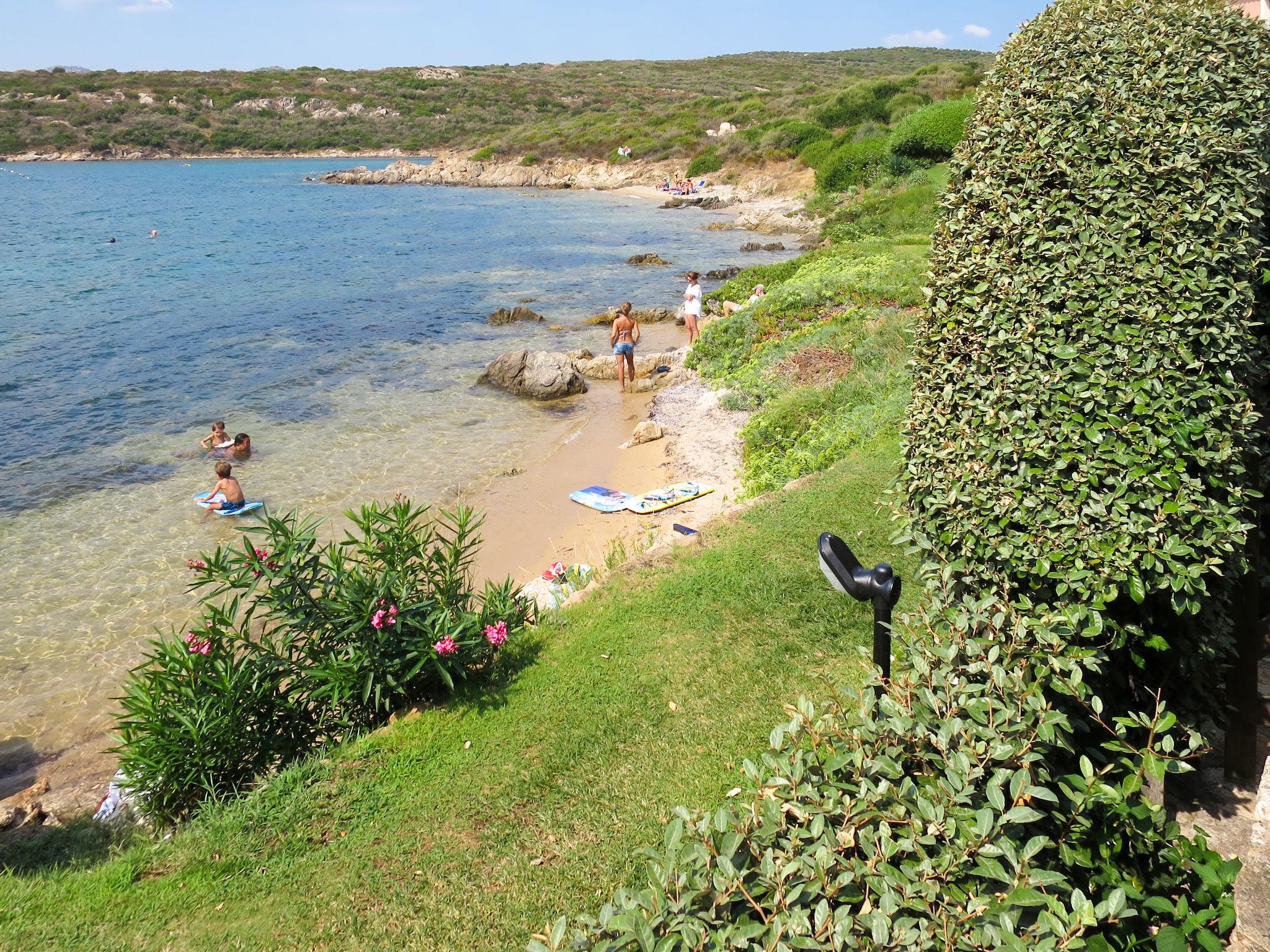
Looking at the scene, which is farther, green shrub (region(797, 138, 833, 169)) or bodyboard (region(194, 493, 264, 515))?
green shrub (region(797, 138, 833, 169))

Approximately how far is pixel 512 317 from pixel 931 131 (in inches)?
788

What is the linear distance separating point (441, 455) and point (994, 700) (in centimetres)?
1308

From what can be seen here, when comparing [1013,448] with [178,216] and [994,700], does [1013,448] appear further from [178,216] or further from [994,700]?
[178,216]

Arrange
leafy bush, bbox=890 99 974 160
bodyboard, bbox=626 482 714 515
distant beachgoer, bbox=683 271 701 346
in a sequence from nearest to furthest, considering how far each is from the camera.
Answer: bodyboard, bbox=626 482 714 515
distant beachgoer, bbox=683 271 701 346
leafy bush, bbox=890 99 974 160

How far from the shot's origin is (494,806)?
507 cm

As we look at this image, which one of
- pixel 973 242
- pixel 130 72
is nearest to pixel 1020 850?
pixel 973 242

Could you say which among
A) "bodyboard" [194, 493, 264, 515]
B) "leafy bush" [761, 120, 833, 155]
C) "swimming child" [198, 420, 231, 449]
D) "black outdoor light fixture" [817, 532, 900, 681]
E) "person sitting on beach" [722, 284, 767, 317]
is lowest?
"bodyboard" [194, 493, 264, 515]

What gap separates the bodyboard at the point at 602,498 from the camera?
1212 centimetres

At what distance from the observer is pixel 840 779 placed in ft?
11.5

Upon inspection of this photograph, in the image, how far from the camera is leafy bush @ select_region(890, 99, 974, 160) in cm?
3406

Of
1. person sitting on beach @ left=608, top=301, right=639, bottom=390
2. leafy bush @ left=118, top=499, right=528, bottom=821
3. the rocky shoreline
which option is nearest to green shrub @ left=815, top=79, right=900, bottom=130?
the rocky shoreline

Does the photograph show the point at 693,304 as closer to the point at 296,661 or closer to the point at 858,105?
the point at 296,661

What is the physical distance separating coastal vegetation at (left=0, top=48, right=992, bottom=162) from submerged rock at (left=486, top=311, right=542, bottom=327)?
57.0 meters

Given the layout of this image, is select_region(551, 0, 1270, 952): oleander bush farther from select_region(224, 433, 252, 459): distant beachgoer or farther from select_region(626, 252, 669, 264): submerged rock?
select_region(626, 252, 669, 264): submerged rock
